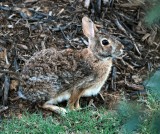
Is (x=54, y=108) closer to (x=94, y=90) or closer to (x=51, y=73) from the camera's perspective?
(x=51, y=73)

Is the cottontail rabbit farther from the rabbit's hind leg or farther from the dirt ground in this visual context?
the dirt ground

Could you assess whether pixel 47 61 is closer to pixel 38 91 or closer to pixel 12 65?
pixel 38 91

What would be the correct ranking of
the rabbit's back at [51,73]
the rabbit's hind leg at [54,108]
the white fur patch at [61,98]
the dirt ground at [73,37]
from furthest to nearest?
the dirt ground at [73,37] < the white fur patch at [61,98] < the rabbit's back at [51,73] < the rabbit's hind leg at [54,108]

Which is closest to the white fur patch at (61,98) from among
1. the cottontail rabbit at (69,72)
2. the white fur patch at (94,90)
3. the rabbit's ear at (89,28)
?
the cottontail rabbit at (69,72)

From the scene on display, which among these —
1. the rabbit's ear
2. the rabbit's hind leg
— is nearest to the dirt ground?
the rabbit's hind leg

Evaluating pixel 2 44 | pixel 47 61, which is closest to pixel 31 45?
pixel 2 44

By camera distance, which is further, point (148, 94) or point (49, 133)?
point (148, 94)

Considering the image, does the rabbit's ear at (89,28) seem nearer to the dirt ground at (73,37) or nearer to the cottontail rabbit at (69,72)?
the cottontail rabbit at (69,72)
